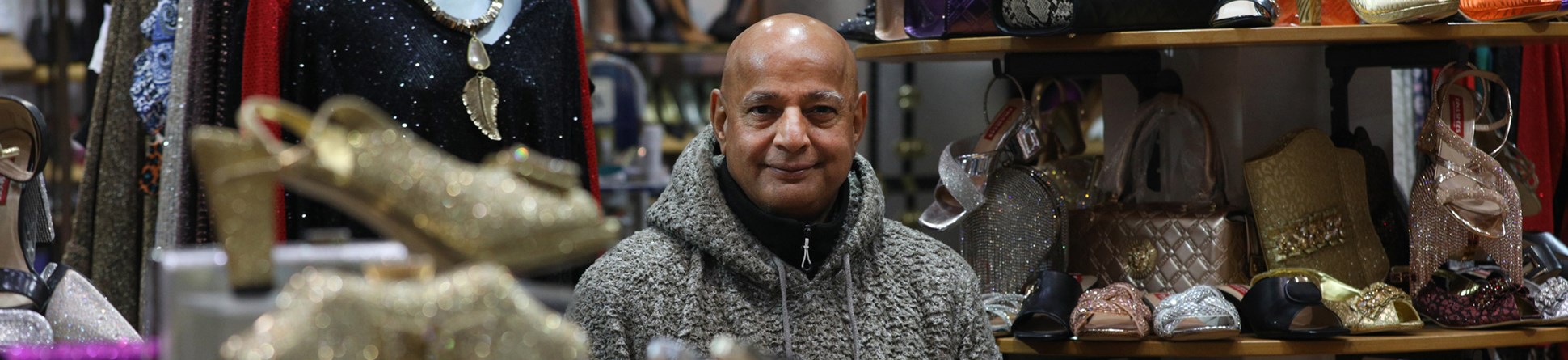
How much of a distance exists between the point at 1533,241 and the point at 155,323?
1965 mm

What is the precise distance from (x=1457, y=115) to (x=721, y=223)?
42.6 inches

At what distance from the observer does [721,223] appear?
1.70 m

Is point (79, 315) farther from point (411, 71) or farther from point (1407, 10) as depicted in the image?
point (1407, 10)

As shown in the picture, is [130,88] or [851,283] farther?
[130,88]

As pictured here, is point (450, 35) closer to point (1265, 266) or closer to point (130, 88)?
point (130, 88)

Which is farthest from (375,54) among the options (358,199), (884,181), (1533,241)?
(884,181)

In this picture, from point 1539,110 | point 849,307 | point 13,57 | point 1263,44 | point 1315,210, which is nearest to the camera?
point 849,307

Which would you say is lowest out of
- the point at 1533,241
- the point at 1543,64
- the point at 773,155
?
the point at 1533,241

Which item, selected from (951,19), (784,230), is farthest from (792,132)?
→ (951,19)

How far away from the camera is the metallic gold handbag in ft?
6.94

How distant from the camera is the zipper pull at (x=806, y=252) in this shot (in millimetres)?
1729

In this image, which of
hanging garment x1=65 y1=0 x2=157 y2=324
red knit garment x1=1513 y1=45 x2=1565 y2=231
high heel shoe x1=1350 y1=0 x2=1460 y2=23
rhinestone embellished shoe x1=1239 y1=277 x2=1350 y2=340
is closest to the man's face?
rhinestone embellished shoe x1=1239 y1=277 x2=1350 y2=340

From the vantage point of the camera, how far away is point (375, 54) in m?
2.00

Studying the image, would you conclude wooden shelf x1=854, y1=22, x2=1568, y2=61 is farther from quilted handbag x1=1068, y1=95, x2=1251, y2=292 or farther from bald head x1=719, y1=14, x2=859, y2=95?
bald head x1=719, y1=14, x2=859, y2=95
